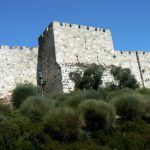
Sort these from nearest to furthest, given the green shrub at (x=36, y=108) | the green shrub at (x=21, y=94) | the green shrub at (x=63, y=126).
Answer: the green shrub at (x=63, y=126), the green shrub at (x=36, y=108), the green shrub at (x=21, y=94)

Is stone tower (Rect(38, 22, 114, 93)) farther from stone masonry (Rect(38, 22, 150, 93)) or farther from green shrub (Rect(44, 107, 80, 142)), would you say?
green shrub (Rect(44, 107, 80, 142))

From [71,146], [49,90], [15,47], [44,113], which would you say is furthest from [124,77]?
[71,146]

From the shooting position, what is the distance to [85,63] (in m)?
27.1

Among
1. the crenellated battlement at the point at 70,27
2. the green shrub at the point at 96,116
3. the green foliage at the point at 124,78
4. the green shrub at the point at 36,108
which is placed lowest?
the green shrub at the point at 96,116

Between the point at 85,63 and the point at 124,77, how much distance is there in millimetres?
2612

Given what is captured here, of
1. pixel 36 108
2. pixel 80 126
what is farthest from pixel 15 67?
pixel 80 126

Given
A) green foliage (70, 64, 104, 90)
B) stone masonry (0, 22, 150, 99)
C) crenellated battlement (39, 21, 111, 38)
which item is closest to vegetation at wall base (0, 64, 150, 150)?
green foliage (70, 64, 104, 90)

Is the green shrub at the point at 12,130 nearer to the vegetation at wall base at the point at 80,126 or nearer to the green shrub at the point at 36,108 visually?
the vegetation at wall base at the point at 80,126

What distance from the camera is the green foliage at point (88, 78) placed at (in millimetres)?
25531

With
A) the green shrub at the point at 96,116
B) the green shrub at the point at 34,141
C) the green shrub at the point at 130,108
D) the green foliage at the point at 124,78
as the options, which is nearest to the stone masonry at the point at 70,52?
the green foliage at the point at 124,78

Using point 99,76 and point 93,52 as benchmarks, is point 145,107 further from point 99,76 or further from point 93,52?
point 93,52

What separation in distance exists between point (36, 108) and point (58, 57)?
8.64 m

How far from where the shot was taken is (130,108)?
60.4ft

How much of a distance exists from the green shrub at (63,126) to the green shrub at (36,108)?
108 cm
